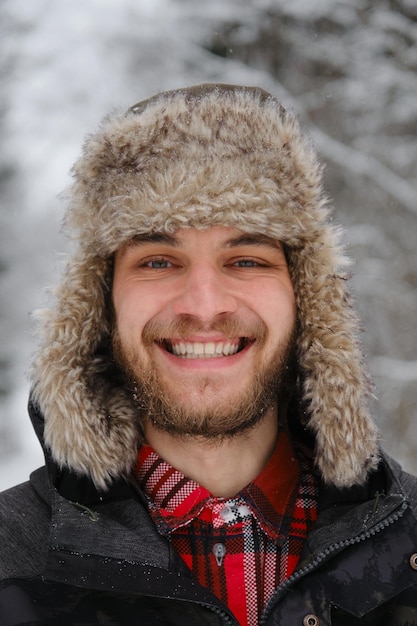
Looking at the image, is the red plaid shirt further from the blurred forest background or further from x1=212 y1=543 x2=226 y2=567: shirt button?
the blurred forest background

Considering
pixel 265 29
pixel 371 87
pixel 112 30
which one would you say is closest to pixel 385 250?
pixel 371 87

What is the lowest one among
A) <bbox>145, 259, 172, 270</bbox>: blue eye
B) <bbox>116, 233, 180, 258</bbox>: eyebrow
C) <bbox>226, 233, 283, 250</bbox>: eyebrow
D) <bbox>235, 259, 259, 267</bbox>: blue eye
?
<bbox>235, 259, 259, 267</bbox>: blue eye

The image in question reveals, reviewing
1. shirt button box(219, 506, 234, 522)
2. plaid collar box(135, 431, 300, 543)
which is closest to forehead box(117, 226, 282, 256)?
plaid collar box(135, 431, 300, 543)

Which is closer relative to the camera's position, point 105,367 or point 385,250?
point 105,367

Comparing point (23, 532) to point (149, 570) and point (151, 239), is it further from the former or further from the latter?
point (151, 239)

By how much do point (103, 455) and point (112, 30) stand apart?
10082mm

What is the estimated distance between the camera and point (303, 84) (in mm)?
9703

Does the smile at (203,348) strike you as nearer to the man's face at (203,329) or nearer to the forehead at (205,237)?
the man's face at (203,329)

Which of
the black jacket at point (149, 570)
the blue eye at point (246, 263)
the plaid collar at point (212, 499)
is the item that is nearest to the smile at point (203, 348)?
the blue eye at point (246, 263)

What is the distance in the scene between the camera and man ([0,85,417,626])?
6.72ft

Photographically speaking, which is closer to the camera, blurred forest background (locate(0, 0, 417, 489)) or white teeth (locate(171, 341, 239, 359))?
white teeth (locate(171, 341, 239, 359))

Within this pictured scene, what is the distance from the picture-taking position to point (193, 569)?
6.82 feet

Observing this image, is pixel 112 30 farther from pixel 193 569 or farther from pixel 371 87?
pixel 193 569

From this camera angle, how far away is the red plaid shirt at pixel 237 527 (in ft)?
6.77
